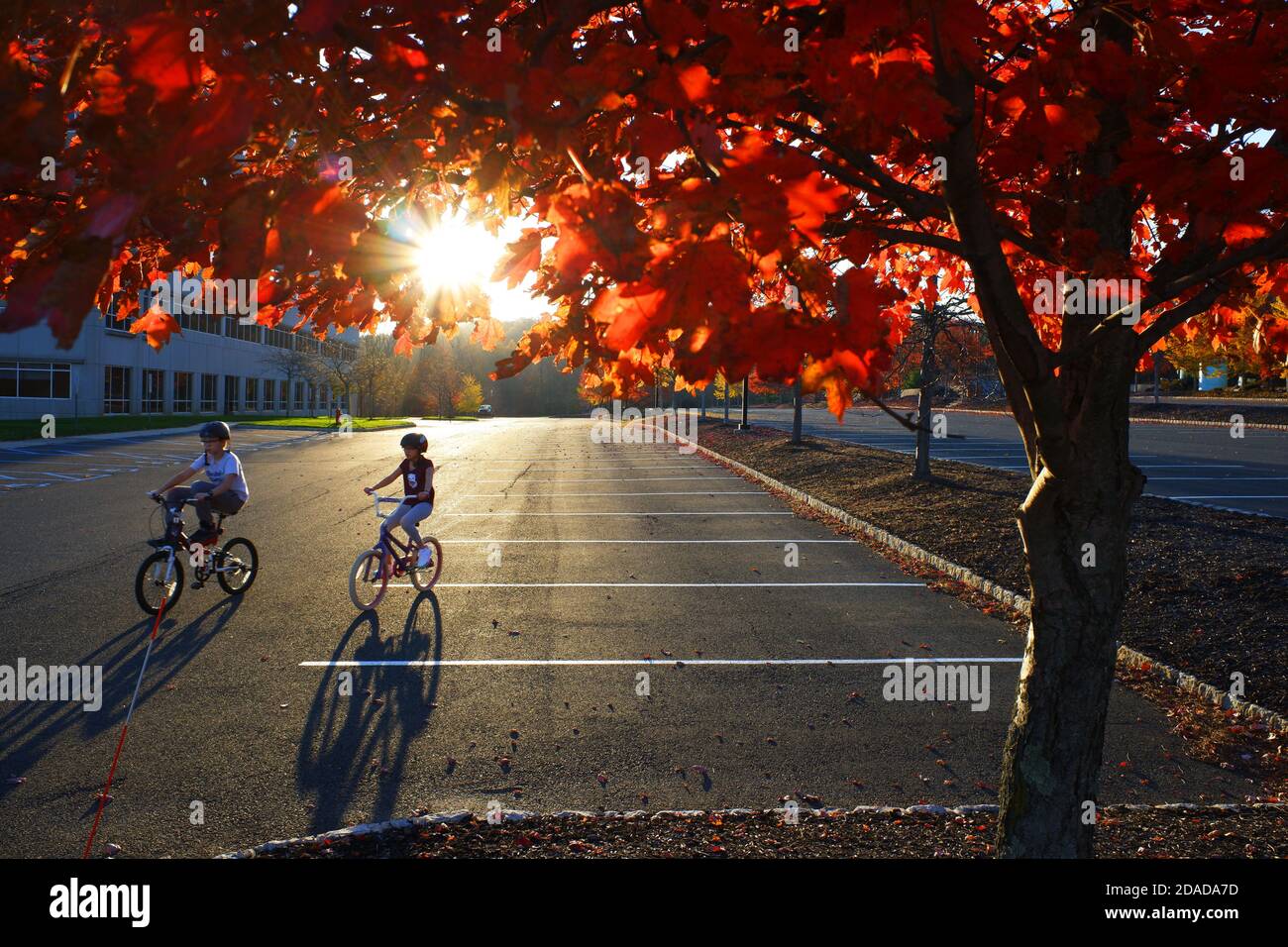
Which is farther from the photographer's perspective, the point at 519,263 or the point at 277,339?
the point at 277,339

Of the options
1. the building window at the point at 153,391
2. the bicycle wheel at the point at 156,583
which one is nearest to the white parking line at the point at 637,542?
the bicycle wheel at the point at 156,583

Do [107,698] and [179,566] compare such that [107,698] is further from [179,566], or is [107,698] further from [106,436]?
[106,436]

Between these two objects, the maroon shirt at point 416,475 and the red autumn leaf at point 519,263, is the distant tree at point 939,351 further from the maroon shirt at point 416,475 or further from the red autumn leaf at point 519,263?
the red autumn leaf at point 519,263

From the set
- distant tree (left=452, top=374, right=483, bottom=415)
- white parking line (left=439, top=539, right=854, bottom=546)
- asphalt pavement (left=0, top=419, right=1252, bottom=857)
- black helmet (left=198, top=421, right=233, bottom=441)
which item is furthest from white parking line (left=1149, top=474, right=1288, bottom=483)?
distant tree (left=452, top=374, right=483, bottom=415)

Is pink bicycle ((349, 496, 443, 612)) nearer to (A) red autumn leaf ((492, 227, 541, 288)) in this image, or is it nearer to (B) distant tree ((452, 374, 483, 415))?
(A) red autumn leaf ((492, 227, 541, 288))

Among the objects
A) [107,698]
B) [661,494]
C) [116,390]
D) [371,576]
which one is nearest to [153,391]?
[116,390]

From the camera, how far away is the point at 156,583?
795 cm

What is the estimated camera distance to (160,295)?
3.58 m

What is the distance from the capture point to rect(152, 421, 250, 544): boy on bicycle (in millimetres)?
8469

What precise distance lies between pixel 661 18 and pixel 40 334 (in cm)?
4808

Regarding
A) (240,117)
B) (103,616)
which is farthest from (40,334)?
(240,117)

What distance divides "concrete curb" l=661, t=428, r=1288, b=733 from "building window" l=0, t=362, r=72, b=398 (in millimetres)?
38717

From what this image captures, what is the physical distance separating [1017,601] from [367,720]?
234 inches
